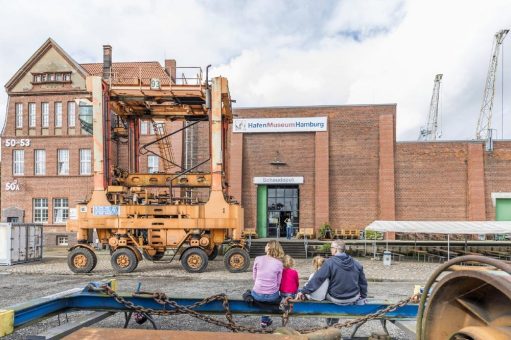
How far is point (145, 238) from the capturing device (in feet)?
57.2

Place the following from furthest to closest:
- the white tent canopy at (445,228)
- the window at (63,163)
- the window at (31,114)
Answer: the window at (31,114) < the window at (63,163) < the white tent canopy at (445,228)

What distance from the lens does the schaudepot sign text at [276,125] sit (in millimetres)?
31406

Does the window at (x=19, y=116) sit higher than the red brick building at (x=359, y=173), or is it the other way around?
the window at (x=19, y=116)

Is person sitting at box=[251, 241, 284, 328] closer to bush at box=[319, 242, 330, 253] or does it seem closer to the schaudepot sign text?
bush at box=[319, 242, 330, 253]

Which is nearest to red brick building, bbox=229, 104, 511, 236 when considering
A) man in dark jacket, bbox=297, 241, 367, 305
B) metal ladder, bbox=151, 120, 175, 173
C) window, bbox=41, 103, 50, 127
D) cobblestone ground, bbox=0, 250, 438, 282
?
metal ladder, bbox=151, 120, 175, 173

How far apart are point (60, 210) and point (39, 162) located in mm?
4023

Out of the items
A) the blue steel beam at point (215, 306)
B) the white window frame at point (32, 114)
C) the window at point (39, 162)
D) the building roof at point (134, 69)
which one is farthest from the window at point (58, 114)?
the blue steel beam at point (215, 306)

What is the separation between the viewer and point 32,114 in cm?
3353

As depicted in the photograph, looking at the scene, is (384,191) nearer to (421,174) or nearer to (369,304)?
(421,174)

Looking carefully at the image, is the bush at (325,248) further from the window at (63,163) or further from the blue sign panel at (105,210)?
the window at (63,163)

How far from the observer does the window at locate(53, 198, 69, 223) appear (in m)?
32.8

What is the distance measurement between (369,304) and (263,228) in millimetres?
26213

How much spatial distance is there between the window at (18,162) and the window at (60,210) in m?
3.53

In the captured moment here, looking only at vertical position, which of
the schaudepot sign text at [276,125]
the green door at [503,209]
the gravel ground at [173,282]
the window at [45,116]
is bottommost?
the gravel ground at [173,282]
